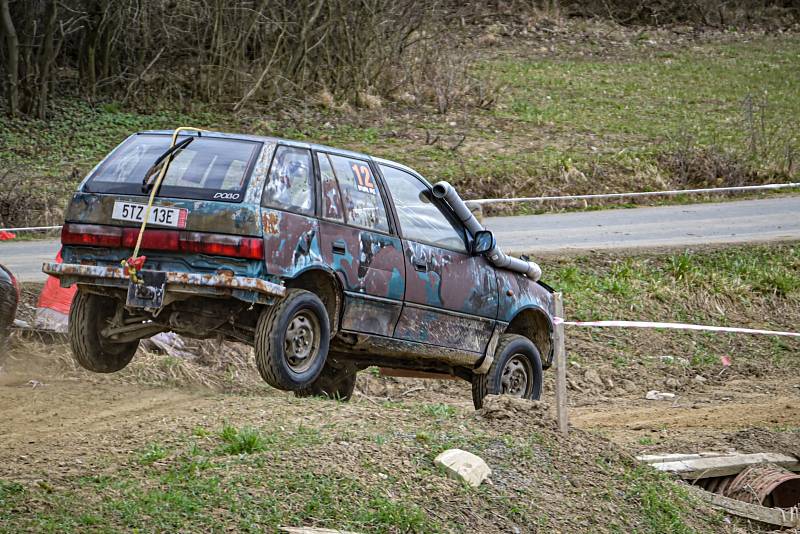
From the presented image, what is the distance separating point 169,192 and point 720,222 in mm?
13136

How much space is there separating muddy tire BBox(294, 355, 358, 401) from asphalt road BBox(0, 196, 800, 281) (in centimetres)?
620

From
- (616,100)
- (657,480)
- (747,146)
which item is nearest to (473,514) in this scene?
(657,480)

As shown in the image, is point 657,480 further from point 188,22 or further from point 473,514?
point 188,22

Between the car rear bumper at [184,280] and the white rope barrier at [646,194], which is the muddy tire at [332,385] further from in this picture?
the white rope barrier at [646,194]

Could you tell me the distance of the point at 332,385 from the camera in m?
9.70

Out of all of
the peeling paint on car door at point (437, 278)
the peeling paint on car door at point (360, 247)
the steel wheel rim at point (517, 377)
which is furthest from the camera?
the steel wheel rim at point (517, 377)

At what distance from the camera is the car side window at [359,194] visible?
793 cm

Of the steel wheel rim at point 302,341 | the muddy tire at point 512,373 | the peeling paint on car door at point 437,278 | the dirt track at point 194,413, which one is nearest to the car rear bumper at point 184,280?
the steel wheel rim at point 302,341

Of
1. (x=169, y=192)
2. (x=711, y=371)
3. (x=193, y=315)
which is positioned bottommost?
(x=711, y=371)

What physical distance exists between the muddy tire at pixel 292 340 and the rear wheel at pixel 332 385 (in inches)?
75.6

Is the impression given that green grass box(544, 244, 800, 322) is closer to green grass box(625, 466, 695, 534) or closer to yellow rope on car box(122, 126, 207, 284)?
green grass box(625, 466, 695, 534)

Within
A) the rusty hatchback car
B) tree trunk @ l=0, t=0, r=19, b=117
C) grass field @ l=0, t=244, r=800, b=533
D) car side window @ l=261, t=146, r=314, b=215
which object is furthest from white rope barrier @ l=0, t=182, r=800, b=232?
car side window @ l=261, t=146, r=314, b=215

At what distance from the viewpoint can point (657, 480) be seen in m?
8.16

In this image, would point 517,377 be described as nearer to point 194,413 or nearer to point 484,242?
point 484,242
